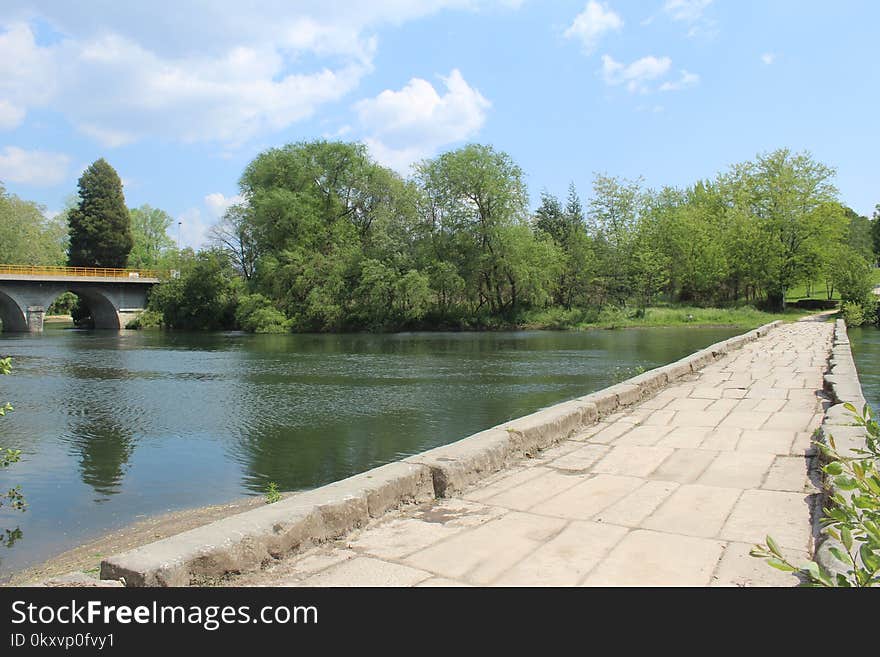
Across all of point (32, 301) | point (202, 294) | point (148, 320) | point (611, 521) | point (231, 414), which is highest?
point (202, 294)

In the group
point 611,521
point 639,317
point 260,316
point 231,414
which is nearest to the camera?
point 611,521

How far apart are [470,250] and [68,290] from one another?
3153cm

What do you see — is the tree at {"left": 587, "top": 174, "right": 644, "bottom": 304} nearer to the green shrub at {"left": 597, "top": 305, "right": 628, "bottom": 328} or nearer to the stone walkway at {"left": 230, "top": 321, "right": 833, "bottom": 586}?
the green shrub at {"left": 597, "top": 305, "right": 628, "bottom": 328}

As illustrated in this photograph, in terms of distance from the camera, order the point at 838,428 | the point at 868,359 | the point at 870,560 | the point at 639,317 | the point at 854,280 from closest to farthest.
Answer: the point at 870,560
the point at 838,428
the point at 868,359
the point at 854,280
the point at 639,317

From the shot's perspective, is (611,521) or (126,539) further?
(126,539)

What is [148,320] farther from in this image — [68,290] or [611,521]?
[611,521]

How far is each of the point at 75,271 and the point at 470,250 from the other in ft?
112

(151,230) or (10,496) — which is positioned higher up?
(151,230)

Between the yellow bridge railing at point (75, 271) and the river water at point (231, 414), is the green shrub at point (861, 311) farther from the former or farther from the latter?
the yellow bridge railing at point (75, 271)

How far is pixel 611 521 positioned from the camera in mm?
3840

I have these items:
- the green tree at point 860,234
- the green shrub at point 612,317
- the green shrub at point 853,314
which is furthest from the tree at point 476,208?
the green tree at point 860,234

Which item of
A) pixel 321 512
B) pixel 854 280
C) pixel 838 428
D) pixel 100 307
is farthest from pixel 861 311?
pixel 100 307
